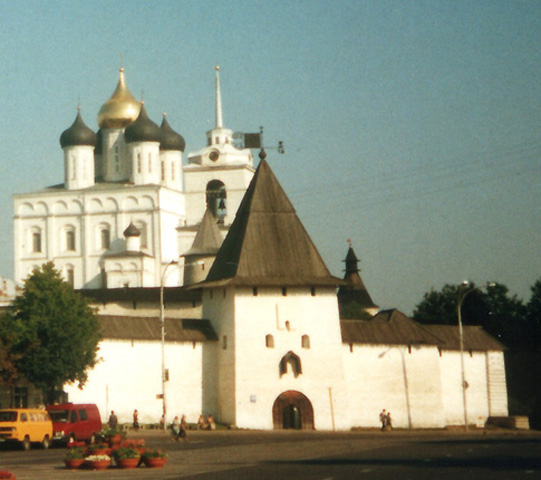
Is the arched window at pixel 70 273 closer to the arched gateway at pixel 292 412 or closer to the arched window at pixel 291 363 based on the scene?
the arched window at pixel 291 363

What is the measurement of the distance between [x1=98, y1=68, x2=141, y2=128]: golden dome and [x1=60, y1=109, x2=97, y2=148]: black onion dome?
3.29m

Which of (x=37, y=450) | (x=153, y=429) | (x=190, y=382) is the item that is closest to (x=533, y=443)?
(x=37, y=450)

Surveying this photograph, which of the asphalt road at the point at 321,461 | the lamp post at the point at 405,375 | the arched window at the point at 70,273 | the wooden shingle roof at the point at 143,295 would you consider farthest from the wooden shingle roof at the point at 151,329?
the arched window at the point at 70,273

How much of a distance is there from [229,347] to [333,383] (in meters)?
4.98

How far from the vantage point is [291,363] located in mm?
62656

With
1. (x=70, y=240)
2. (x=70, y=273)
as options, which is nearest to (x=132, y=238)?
(x=70, y=273)

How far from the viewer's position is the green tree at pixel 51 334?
52969 mm

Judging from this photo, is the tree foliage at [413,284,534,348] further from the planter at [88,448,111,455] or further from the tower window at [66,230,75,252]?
the planter at [88,448,111,455]

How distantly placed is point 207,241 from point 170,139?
27.3 m

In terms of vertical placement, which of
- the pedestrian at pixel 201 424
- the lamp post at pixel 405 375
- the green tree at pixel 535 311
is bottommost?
the pedestrian at pixel 201 424

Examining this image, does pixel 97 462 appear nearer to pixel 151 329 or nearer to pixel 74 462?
pixel 74 462

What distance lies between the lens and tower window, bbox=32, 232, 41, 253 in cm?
11194

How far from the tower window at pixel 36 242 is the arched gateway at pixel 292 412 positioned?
53633 millimetres

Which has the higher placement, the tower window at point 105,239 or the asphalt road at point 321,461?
the tower window at point 105,239
